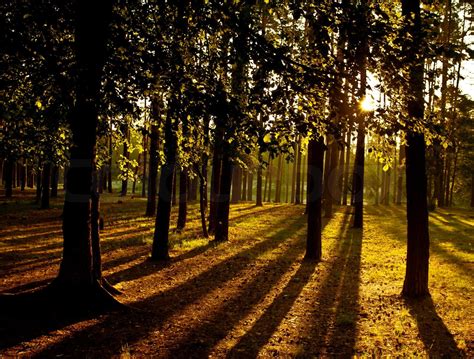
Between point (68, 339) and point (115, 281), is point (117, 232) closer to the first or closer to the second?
point (115, 281)

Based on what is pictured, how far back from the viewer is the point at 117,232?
20.2m

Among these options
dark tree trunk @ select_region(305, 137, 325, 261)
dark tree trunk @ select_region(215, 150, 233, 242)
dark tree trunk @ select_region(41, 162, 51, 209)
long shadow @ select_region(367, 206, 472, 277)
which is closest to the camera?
long shadow @ select_region(367, 206, 472, 277)

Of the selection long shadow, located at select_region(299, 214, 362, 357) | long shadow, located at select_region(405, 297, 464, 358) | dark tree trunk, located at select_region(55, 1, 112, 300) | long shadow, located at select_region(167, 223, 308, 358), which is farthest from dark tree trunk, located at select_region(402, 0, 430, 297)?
dark tree trunk, located at select_region(55, 1, 112, 300)

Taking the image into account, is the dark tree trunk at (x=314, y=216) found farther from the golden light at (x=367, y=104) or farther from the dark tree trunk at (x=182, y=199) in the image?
the golden light at (x=367, y=104)

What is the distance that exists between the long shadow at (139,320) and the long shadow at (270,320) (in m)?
1.78

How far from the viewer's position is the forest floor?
7.08 meters

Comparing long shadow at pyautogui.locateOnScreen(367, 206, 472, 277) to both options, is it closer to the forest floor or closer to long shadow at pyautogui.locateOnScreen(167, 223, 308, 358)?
the forest floor

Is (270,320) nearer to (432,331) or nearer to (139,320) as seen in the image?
(139,320)

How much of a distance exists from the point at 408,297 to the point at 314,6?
788cm

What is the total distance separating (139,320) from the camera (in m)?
8.22

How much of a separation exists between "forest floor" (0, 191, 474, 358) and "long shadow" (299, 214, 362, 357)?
1.1 inches

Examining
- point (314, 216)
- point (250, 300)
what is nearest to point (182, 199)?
point (314, 216)

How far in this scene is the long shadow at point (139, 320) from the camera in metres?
6.80

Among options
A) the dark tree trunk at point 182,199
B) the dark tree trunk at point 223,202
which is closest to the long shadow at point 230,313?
the dark tree trunk at point 223,202
